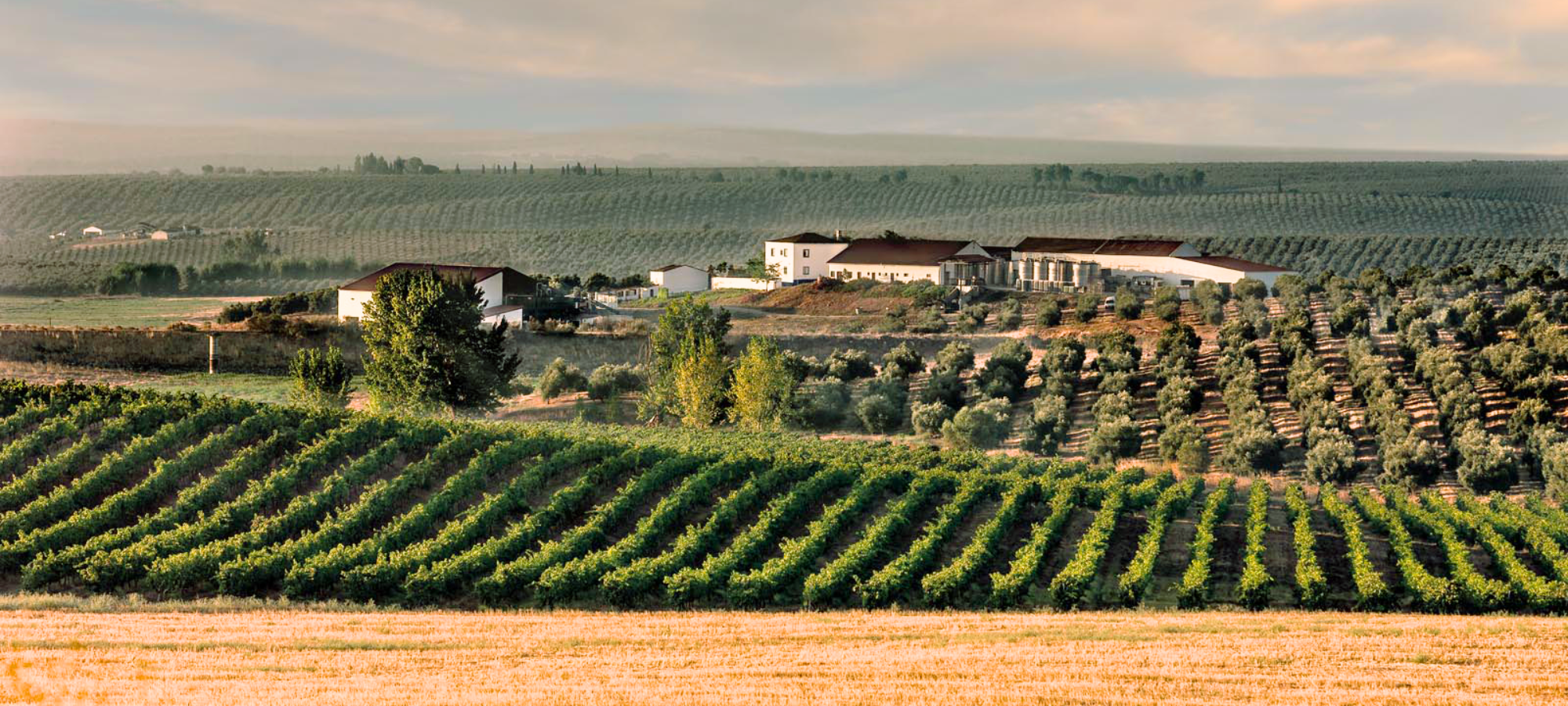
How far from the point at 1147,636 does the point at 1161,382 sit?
32671mm

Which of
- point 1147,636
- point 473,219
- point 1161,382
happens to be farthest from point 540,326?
point 473,219

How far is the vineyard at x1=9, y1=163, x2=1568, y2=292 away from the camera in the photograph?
119m

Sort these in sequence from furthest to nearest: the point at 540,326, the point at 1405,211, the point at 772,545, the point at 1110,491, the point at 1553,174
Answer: the point at 1553,174 → the point at 1405,211 → the point at 540,326 → the point at 1110,491 → the point at 772,545

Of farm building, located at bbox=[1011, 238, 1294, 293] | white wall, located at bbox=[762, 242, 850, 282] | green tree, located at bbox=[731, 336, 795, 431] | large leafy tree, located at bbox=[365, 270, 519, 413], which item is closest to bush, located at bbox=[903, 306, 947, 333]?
farm building, located at bbox=[1011, 238, 1294, 293]

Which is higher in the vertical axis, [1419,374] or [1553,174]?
[1553,174]

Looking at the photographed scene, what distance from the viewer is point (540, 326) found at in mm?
66812

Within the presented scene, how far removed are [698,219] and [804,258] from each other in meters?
86.1

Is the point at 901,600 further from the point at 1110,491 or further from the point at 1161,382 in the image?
the point at 1161,382

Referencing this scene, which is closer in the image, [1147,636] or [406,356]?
[1147,636]

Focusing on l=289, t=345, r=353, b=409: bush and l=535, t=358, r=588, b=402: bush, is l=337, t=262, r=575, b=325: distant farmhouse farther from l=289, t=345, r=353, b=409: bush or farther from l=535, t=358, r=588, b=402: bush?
l=289, t=345, r=353, b=409: bush

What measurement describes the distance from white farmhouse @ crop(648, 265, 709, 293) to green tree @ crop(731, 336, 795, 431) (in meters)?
44.4

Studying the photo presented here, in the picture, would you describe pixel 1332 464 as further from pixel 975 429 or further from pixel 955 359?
pixel 955 359

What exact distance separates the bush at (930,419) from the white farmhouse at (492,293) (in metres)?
25.7

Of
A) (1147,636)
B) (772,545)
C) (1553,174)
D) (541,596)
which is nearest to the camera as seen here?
(1147,636)
